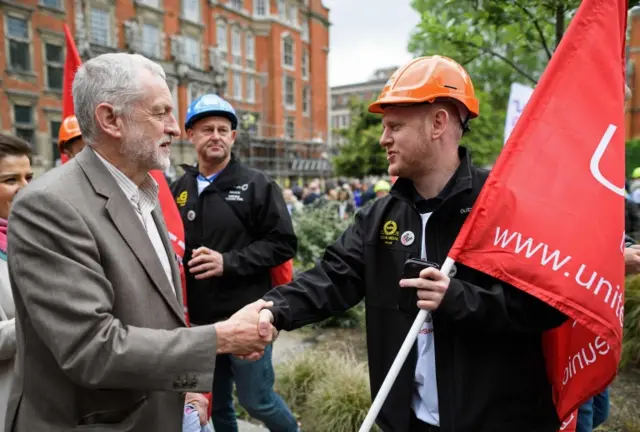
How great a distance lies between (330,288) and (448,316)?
715 millimetres

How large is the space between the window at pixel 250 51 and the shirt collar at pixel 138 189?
130 ft

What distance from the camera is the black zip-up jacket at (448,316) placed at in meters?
1.98

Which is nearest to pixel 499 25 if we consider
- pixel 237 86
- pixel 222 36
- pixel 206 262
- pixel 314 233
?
pixel 206 262

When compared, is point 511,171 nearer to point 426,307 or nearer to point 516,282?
point 516,282

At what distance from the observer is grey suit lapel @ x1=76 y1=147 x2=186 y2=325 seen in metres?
1.80

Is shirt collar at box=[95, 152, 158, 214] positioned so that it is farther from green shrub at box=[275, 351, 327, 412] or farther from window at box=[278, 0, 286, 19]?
window at box=[278, 0, 286, 19]

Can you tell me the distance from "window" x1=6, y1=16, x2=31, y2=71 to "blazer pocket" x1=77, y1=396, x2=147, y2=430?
1021 inches

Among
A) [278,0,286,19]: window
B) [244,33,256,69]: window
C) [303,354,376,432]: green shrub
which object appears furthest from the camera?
[278,0,286,19]: window

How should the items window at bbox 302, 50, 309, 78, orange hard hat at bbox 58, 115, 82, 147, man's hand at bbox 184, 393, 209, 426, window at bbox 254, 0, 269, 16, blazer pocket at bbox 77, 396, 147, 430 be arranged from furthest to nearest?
window at bbox 302, 50, 309, 78
window at bbox 254, 0, 269, 16
orange hard hat at bbox 58, 115, 82, 147
man's hand at bbox 184, 393, 209, 426
blazer pocket at bbox 77, 396, 147, 430

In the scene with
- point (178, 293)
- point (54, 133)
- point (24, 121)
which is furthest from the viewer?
point (54, 133)

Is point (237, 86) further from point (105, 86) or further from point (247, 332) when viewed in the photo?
point (247, 332)

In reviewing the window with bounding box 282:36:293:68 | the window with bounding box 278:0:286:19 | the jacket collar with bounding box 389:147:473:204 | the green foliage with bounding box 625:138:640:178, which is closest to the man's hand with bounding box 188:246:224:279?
the jacket collar with bounding box 389:147:473:204

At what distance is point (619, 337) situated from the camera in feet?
6.30

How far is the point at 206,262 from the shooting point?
331cm
